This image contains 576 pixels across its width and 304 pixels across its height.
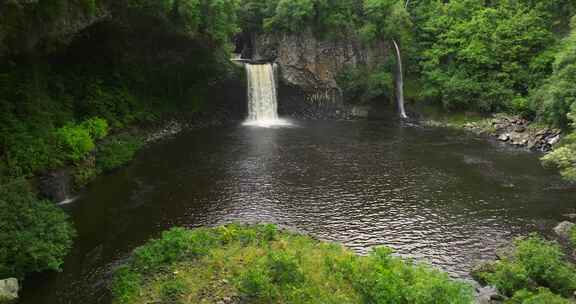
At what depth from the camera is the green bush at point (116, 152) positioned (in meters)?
31.8

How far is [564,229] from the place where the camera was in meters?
23.0

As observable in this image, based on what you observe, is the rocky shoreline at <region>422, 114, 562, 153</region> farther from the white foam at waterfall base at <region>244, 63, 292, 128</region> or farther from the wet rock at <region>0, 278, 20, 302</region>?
the wet rock at <region>0, 278, 20, 302</region>

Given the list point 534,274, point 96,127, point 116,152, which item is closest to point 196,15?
point 96,127

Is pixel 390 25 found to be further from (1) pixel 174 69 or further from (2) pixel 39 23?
(2) pixel 39 23

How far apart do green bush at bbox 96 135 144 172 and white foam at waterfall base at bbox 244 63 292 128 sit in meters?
15.7

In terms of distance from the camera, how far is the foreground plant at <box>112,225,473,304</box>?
51.5 feet

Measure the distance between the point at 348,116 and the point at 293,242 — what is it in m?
34.8

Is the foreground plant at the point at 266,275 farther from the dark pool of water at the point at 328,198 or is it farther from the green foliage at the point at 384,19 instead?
the green foliage at the point at 384,19

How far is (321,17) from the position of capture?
175ft

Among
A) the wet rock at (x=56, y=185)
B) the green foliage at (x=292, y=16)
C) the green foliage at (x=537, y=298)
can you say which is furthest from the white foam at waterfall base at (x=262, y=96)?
the green foliage at (x=537, y=298)

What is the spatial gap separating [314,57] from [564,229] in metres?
36.7

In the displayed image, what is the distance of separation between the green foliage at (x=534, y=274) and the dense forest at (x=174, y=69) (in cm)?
21

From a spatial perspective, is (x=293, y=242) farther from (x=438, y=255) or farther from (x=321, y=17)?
(x=321, y=17)

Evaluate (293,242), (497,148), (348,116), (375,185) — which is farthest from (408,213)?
Result: (348,116)
